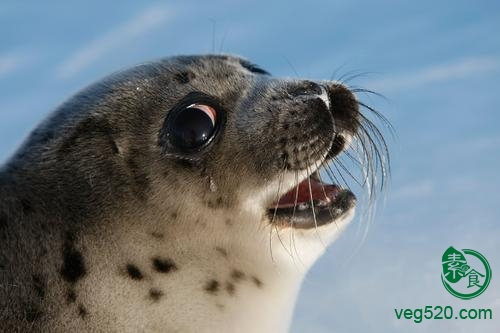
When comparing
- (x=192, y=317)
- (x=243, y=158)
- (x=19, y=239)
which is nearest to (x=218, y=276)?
(x=192, y=317)

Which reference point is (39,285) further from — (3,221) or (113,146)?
(113,146)

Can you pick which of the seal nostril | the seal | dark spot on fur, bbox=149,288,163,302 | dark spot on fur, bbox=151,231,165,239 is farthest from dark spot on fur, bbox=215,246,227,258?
the seal nostril

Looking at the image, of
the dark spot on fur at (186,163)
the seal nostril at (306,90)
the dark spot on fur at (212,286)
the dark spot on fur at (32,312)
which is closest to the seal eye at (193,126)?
the dark spot on fur at (186,163)

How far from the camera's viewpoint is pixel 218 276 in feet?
20.7

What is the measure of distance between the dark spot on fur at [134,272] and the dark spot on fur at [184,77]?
1.53m

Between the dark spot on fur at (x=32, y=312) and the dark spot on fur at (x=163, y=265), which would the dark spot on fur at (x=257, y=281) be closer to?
the dark spot on fur at (x=163, y=265)

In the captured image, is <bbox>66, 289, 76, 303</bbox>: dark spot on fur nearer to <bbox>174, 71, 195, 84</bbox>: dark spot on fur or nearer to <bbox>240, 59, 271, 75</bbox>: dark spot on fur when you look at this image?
<bbox>174, 71, 195, 84</bbox>: dark spot on fur

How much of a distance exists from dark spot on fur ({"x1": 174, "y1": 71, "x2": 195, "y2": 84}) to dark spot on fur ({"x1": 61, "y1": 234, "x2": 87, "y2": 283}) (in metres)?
1.53

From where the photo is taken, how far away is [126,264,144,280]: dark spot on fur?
610 centimetres

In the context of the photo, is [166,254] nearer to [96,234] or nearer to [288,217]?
[96,234]

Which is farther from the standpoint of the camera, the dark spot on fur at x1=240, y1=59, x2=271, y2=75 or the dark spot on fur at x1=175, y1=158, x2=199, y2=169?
the dark spot on fur at x1=240, y1=59, x2=271, y2=75

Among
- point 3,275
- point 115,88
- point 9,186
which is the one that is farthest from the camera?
point 115,88

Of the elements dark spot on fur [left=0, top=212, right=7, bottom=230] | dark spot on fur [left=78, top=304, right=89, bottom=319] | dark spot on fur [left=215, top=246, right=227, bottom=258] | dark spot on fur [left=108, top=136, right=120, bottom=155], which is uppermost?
dark spot on fur [left=108, top=136, right=120, bottom=155]

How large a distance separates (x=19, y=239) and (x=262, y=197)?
5.46 ft
